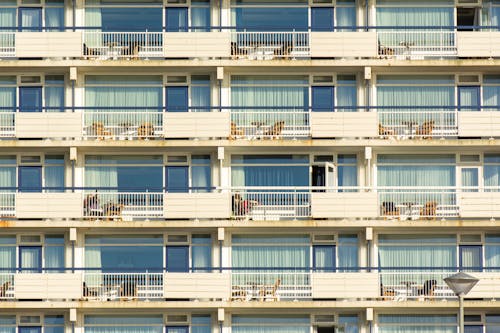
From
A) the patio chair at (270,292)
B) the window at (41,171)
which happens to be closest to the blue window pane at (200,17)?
the window at (41,171)

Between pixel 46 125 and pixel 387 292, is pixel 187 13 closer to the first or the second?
pixel 46 125

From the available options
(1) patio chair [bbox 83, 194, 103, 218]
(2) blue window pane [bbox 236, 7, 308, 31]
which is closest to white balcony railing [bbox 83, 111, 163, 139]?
(1) patio chair [bbox 83, 194, 103, 218]

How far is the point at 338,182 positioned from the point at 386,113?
289 cm

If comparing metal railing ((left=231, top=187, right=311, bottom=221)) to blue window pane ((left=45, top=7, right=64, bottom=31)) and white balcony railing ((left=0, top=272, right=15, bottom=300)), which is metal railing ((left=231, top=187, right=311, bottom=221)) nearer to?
white balcony railing ((left=0, top=272, right=15, bottom=300))

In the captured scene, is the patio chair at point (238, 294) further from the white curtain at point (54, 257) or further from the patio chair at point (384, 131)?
the patio chair at point (384, 131)

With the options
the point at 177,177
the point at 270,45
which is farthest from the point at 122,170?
the point at 270,45

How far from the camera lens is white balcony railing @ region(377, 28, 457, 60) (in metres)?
51.8

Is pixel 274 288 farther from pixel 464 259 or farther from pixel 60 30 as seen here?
pixel 60 30

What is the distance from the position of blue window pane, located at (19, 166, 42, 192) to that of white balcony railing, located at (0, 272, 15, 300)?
324 centimetres

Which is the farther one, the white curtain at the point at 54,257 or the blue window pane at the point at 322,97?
the blue window pane at the point at 322,97

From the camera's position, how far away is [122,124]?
51.7 meters

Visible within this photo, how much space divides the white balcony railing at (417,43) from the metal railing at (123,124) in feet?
26.8

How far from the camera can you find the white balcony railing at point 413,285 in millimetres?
50125

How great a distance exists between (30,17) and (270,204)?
Result: 10.8 m
